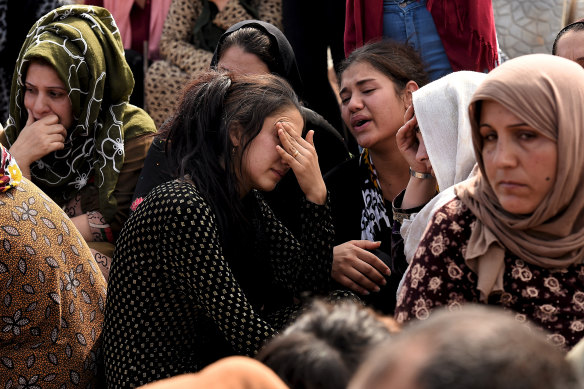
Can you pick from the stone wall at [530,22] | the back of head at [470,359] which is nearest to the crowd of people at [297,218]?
the back of head at [470,359]

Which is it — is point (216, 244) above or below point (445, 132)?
below

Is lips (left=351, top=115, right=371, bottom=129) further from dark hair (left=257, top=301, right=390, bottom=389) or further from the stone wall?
dark hair (left=257, top=301, right=390, bottom=389)

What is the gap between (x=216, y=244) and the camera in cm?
271

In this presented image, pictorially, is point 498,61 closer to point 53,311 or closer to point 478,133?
point 478,133

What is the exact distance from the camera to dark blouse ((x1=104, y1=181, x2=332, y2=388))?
267cm

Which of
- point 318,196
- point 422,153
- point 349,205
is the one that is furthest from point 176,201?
point 349,205

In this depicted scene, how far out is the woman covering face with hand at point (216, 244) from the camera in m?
2.68

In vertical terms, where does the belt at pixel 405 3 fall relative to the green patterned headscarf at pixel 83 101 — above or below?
above

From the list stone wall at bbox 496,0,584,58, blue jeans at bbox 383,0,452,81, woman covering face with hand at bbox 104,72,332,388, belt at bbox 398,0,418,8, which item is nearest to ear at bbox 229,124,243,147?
woman covering face with hand at bbox 104,72,332,388

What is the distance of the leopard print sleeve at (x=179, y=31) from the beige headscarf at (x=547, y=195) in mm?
3020

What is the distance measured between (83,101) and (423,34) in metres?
1.83

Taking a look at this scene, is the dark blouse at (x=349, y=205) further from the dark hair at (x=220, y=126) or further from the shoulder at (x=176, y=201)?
the shoulder at (x=176, y=201)

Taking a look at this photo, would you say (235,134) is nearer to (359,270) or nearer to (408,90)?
(359,270)

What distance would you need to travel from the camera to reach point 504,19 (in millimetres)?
4809
